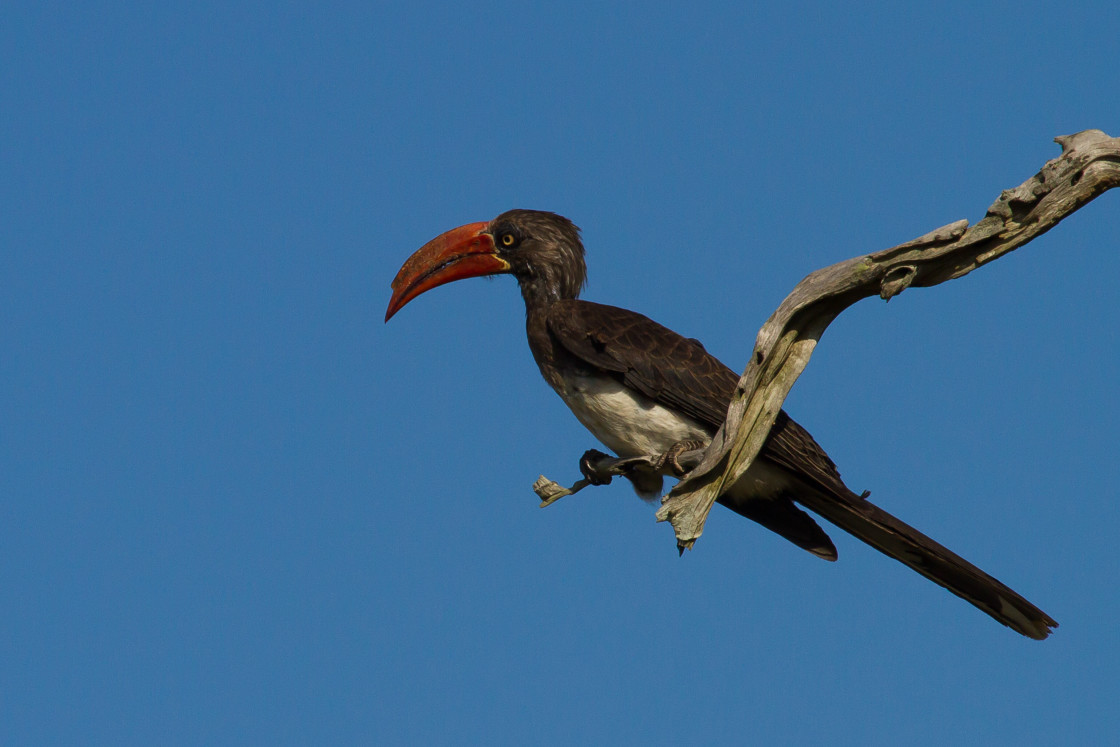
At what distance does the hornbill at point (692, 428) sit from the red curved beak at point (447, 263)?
0.51 meters

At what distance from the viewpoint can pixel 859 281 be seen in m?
5.46

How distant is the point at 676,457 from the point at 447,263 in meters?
2.43

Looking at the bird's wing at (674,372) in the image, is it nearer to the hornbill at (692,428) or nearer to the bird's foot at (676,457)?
the hornbill at (692,428)

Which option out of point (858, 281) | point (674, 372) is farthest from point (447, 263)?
point (858, 281)

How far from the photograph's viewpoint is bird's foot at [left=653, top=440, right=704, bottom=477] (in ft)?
21.2

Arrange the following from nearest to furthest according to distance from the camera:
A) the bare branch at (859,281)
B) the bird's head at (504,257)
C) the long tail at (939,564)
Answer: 1. the bare branch at (859,281)
2. the long tail at (939,564)
3. the bird's head at (504,257)

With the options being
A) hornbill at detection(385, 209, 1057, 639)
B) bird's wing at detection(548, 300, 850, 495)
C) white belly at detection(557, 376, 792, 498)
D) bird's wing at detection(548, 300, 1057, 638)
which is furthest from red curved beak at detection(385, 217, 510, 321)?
white belly at detection(557, 376, 792, 498)

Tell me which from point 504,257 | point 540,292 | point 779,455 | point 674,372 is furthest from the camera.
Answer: point 504,257

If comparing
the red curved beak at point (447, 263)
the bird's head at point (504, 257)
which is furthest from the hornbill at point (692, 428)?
the red curved beak at point (447, 263)

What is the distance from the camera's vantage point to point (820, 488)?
638 cm

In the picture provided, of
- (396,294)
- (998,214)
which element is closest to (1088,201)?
(998,214)

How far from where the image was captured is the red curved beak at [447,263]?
7.88m

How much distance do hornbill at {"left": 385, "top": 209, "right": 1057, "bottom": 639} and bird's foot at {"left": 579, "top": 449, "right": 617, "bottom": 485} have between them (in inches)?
4.4

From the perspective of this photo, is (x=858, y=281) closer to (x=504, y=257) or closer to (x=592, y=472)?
(x=592, y=472)
